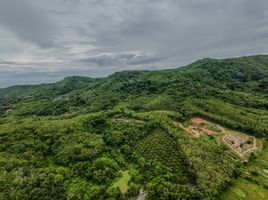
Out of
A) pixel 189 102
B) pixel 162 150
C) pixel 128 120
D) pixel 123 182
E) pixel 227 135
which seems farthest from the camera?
pixel 189 102

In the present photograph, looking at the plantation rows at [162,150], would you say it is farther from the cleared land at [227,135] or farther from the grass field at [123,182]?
the cleared land at [227,135]

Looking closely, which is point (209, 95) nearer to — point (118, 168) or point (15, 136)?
point (118, 168)

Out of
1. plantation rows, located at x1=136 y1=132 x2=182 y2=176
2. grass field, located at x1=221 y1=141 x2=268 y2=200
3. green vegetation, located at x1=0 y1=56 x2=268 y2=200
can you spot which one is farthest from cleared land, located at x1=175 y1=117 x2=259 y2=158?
plantation rows, located at x1=136 y1=132 x2=182 y2=176

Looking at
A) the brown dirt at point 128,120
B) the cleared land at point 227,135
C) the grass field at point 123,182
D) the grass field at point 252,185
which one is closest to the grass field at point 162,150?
the grass field at point 123,182

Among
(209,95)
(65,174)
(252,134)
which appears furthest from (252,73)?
(65,174)

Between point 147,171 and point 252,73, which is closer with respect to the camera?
point 147,171

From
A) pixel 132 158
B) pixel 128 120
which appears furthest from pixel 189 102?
pixel 132 158

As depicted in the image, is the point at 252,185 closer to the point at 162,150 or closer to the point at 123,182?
the point at 162,150

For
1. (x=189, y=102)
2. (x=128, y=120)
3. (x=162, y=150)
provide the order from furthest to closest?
(x=189, y=102)
(x=128, y=120)
(x=162, y=150)
